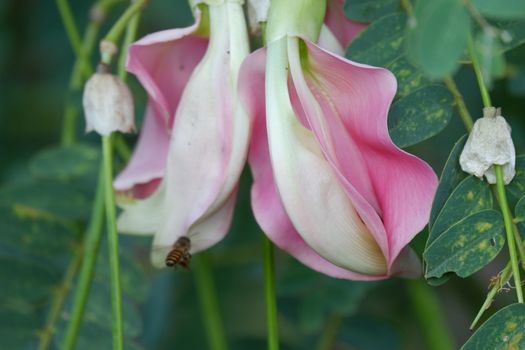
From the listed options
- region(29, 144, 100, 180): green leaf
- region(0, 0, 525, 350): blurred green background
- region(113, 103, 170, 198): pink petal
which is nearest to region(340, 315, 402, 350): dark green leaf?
region(0, 0, 525, 350): blurred green background

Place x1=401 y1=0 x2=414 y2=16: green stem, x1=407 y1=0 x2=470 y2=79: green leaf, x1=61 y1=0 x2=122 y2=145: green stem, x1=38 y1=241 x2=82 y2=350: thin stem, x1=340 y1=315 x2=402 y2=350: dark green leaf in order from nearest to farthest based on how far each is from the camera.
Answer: x1=407 y1=0 x2=470 y2=79: green leaf
x1=401 y1=0 x2=414 y2=16: green stem
x1=38 y1=241 x2=82 y2=350: thin stem
x1=61 y1=0 x2=122 y2=145: green stem
x1=340 y1=315 x2=402 y2=350: dark green leaf

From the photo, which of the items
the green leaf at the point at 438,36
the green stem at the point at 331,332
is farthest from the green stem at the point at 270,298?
the green stem at the point at 331,332

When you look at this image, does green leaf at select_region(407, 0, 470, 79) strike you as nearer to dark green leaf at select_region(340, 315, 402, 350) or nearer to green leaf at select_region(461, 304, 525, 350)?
green leaf at select_region(461, 304, 525, 350)

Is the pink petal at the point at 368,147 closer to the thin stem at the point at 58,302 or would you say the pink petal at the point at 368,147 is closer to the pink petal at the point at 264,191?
the pink petal at the point at 264,191

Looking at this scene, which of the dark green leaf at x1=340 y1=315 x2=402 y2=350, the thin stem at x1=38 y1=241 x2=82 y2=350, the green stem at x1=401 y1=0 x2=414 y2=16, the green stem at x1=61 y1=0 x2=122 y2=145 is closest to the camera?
the green stem at x1=401 y1=0 x2=414 y2=16

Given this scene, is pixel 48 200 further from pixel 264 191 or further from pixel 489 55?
pixel 489 55

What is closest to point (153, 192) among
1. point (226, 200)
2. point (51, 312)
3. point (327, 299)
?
point (226, 200)
